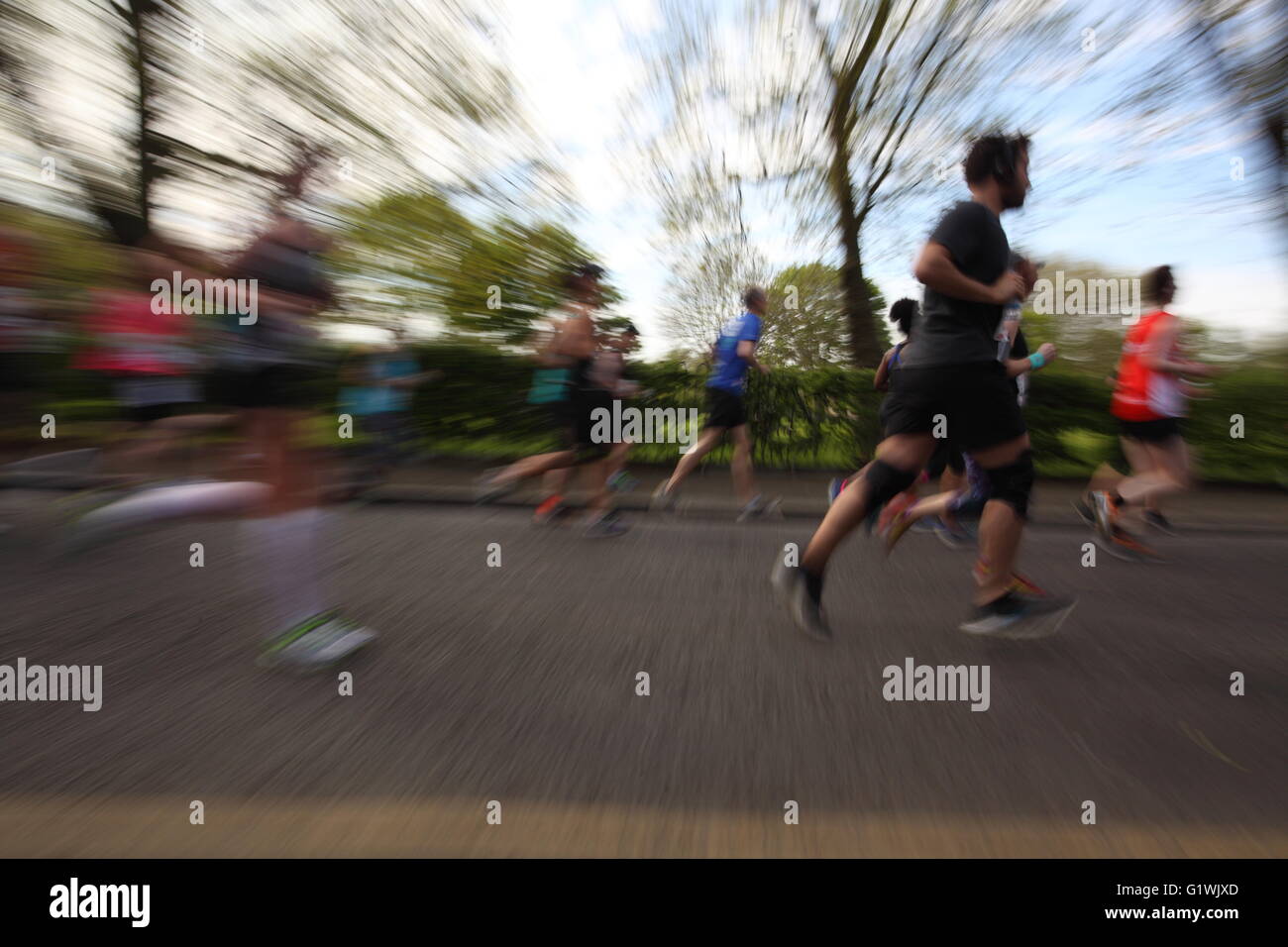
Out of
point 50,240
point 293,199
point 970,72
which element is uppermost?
point 970,72

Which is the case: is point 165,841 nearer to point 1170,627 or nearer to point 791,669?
point 791,669

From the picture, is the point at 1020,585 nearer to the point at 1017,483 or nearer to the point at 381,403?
the point at 1017,483

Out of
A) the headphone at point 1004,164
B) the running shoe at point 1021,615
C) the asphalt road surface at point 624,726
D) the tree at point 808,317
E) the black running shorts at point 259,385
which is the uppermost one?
the tree at point 808,317

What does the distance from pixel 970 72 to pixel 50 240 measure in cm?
1167

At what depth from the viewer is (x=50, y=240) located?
9.43 m

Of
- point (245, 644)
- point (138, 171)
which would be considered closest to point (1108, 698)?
point (245, 644)

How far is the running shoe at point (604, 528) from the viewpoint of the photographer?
20.3 feet

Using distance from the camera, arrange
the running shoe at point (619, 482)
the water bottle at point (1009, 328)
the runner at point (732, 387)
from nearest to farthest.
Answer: the water bottle at point (1009, 328), the runner at point (732, 387), the running shoe at point (619, 482)

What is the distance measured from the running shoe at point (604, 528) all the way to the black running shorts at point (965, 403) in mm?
3126

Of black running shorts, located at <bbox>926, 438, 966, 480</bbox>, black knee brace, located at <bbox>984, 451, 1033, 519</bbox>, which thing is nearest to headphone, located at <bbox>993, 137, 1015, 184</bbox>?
black knee brace, located at <bbox>984, 451, 1033, 519</bbox>

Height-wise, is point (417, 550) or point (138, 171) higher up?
point (138, 171)

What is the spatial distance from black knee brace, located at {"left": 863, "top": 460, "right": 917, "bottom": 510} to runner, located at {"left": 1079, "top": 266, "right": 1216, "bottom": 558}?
3.35 m

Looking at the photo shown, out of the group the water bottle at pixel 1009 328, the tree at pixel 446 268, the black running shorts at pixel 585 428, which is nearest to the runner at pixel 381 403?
the black running shorts at pixel 585 428

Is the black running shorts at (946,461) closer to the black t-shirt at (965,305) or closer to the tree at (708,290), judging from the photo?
the black t-shirt at (965,305)
